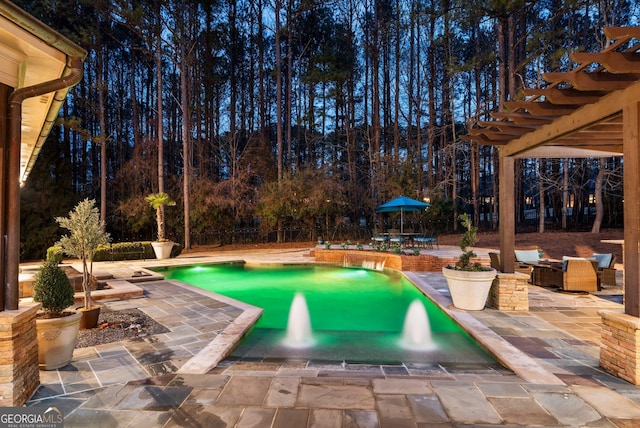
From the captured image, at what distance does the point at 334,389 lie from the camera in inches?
113

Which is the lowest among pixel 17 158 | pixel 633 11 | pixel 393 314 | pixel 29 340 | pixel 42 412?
pixel 393 314

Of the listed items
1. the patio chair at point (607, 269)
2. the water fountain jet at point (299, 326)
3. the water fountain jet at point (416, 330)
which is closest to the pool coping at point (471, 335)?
the water fountain jet at point (416, 330)

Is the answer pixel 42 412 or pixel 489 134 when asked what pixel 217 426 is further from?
pixel 489 134

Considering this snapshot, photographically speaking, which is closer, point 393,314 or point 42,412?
point 42,412

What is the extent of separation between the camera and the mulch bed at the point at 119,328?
4238 mm

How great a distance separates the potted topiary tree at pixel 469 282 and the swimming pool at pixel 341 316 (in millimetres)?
409

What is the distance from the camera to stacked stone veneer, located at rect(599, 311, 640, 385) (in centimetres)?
295

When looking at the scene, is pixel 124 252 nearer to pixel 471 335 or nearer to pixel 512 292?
pixel 471 335

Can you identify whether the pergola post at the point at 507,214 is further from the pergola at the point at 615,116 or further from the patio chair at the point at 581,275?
the patio chair at the point at 581,275

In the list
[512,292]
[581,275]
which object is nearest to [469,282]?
[512,292]

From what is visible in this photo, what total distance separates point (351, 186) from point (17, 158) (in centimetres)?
1735

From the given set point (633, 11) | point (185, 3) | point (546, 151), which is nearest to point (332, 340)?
point (546, 151)

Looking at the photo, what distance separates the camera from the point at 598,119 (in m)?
3.53

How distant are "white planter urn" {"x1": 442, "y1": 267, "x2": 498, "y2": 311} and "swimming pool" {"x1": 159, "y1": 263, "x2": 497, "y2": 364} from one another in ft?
1.29
